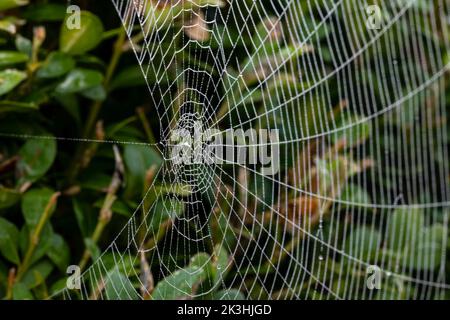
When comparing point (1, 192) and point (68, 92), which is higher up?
point (68, 92)

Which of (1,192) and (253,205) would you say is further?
(253,205)

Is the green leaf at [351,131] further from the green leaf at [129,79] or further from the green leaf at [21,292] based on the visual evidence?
the green leaf at [21,292]

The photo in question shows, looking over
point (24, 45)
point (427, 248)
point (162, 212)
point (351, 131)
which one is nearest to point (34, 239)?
point (162, 212)

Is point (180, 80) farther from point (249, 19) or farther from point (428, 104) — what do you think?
point (428, 104)

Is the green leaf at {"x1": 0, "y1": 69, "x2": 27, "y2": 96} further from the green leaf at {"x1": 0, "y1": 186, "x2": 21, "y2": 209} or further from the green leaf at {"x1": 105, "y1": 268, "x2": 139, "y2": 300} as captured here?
the green leaf at {"x1": 105, "y1": 268, "x2": 139, "y2": 300}

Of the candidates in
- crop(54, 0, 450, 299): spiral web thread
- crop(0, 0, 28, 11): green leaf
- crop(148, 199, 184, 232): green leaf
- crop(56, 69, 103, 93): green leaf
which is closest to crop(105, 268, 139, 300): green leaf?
crop(54, 0, 450, 299): spiral web thread

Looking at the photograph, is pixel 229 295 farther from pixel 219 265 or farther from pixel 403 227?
pixel 403 227
